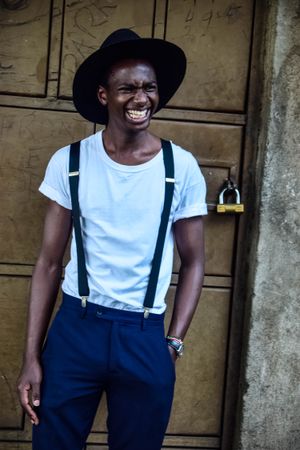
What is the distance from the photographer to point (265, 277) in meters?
3.07

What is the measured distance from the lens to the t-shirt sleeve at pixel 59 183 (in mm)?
2367

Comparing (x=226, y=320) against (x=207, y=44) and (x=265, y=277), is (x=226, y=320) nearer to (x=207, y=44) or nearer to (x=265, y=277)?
(x=265, y=277)

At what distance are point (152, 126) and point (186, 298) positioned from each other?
1.02 meters

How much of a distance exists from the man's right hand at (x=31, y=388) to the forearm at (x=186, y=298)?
522 millimetres

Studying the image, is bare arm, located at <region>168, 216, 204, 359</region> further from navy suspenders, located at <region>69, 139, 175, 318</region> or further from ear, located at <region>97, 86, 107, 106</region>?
ear, located at <region>97, 86, 107, 106</region>

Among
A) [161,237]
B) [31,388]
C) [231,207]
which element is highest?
[231,207]

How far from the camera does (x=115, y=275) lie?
231cm

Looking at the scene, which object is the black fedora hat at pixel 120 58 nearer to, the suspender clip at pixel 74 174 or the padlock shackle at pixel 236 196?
the suspender clip at pixel 74 174

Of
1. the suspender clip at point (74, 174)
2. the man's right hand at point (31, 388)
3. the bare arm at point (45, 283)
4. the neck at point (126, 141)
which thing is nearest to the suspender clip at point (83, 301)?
the bare arm at point (45, 283)

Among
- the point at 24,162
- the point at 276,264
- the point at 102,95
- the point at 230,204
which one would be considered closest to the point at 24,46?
the point at 24,162

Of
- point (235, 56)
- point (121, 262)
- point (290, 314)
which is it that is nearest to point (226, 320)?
point (290, 314)

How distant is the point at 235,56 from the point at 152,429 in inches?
72.4

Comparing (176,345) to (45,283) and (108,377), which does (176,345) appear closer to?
(108,377)

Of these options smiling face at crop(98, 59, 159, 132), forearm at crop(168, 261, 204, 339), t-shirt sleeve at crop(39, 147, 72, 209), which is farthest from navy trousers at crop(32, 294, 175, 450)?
smiling face at crop(98, 59, 159, 132)
